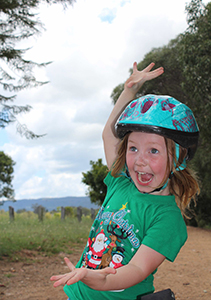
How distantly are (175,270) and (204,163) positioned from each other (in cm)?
766

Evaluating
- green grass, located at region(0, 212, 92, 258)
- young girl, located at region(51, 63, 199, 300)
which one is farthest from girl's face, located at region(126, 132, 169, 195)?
green grass, located at region(0, 212, 92, 258)

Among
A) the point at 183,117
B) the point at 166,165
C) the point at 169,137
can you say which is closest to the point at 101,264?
the point at 166,165

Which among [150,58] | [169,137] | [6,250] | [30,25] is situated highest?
[150,58]

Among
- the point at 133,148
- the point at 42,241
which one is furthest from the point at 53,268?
the point at 133,148

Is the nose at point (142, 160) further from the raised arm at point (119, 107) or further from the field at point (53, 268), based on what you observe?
the field at point (53, 268)

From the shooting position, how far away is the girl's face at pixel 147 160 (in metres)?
1.89

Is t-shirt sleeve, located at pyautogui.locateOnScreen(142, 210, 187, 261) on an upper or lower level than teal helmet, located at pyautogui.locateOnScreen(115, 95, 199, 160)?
lower

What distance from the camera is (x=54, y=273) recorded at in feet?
20.9

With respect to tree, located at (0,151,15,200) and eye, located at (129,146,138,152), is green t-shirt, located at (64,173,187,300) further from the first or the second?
tree, located at (0,151,15,200)

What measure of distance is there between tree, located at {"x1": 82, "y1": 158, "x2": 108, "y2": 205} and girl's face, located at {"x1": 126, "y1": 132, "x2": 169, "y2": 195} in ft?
47.2

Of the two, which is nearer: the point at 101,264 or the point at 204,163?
the point at 101,264

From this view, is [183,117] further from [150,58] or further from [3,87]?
[150,58]

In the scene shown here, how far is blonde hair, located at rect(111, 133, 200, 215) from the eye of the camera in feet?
6.59

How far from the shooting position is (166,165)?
6.38ft
